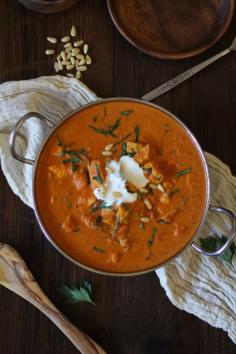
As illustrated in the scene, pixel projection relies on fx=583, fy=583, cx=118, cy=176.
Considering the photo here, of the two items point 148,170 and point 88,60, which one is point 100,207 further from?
point 88,60

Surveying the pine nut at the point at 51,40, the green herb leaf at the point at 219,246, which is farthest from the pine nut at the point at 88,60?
the green herb leaf at the point at 219,246

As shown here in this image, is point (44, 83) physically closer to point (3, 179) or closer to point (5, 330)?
point (3, 179)

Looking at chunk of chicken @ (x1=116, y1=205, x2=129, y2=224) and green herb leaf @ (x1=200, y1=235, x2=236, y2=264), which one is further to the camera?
green herb leaf @ (x1=200, y1=235, x2=236, y2=264)

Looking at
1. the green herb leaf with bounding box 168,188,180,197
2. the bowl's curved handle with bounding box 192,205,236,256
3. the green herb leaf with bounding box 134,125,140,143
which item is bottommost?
the bowl's curved handle with bounding box 192,205,236,256

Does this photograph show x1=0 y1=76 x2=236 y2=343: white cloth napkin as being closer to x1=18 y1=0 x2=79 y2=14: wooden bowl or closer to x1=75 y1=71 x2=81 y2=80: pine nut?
x1=75 y1=71 x2=81 y2=80: pine nut

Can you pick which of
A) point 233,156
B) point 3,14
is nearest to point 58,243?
point 233,156

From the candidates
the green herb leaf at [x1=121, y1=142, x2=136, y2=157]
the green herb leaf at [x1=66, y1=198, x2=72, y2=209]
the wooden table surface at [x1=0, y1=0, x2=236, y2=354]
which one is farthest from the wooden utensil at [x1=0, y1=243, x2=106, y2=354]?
the green herb leaf at [x1=121, y1=142, x2=136, y2=157]
